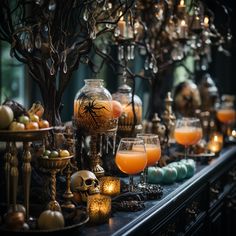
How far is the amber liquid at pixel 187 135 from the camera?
3637mm

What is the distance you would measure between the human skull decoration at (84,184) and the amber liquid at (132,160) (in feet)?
0.78

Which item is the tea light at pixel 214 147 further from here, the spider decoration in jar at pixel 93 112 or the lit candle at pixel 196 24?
the spider decoration in jar at pixel 93 112

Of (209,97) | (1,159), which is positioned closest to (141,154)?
(1,159)

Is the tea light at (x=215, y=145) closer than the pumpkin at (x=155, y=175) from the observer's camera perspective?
No

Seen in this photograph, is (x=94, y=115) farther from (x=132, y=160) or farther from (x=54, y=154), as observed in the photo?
(x=54, y=154)

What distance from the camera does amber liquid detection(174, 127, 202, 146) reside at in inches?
143

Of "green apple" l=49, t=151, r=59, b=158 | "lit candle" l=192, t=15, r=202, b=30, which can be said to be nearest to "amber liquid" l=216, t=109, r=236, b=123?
"lit candle" l=192, t=15, r=202, b=30

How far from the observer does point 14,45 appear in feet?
8.25

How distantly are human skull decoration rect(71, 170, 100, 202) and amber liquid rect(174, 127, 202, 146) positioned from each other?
1.31 m

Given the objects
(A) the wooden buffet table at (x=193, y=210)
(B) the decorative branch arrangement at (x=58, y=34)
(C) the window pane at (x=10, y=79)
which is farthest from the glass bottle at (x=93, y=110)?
(C) the window pane at (x=10, y=79)

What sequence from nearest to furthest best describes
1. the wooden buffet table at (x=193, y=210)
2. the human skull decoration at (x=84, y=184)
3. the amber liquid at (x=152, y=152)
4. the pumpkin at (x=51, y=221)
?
the pumpkin at (x=51, y=221) < the wooden buffet table at (x=193, y=210) < the human skull decoration at (x=84, y=184) < the amber liquid at (x=152, y=152)

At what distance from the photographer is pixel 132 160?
2617mm

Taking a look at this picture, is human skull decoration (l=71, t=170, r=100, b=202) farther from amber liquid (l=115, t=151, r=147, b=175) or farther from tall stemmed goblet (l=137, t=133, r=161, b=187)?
tall stemmed goblet (l=137, t=133, r=161, b=187)

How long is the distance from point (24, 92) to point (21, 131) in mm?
3266
